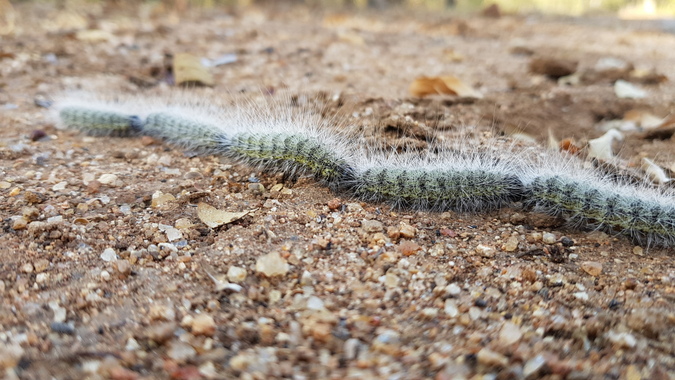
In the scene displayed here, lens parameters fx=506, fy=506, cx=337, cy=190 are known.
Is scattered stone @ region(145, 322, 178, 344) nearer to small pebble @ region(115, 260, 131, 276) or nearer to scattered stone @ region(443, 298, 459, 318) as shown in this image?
small pebble @ region(115, 260, 131, 276)

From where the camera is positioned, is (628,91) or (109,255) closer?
(109,255)

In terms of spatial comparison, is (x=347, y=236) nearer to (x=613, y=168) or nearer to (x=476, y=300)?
(x=476, y=300)

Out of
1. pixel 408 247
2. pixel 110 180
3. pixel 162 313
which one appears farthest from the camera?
pixel 110 180

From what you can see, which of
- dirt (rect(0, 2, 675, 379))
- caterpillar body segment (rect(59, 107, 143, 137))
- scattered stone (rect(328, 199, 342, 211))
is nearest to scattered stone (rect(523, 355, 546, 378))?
dirt (rect(0, 2, 675, 379))

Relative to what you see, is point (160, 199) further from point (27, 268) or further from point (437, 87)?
point (437, 87)

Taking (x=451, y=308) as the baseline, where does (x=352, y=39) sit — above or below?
above

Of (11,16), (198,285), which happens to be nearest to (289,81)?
(198,285)

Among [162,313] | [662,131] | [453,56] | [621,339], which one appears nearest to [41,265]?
[162,313]

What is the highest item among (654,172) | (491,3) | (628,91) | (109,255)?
(491,3)
